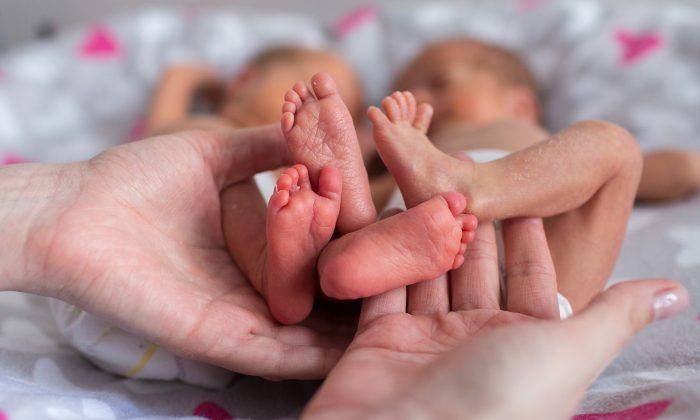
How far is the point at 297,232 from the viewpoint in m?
0.65

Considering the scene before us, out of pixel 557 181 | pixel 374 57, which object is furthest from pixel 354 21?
pixel 557 181

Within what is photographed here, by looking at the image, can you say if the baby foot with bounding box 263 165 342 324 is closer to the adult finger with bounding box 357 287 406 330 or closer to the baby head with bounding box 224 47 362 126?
the adult finger with bounding box 357 287 406 330

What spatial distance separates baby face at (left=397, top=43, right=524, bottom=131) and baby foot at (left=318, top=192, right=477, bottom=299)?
0.76 metres

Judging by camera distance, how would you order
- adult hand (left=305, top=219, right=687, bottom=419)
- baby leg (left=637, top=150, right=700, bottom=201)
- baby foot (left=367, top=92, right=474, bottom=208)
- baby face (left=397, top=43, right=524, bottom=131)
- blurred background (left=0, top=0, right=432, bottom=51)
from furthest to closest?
blurred background (left=0, top=0, right=432, bottom=51), baby face (left=397, top=43, right=524, bottom=131), baby leg (left=637, top=150, right=700, bottom=201), baby foot (left=367, top=92, right=474, bottom=208), adult hand (left=305, top=219, right=687, bottom=419)

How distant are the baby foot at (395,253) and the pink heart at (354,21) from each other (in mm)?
1291

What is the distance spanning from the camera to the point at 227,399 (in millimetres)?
783

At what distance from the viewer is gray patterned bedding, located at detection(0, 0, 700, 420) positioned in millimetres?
789

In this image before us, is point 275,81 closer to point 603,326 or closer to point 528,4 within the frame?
point 528,4

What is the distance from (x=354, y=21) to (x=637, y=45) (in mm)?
750

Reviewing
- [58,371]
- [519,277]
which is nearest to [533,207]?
[519,277]

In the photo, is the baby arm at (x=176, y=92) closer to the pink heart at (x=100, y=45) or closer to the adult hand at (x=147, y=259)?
the pink heart at (x=100, y=45)

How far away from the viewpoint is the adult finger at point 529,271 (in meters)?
0.66

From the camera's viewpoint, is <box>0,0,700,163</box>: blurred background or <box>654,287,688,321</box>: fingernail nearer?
<box>654,287,688,321</box>: fingernail

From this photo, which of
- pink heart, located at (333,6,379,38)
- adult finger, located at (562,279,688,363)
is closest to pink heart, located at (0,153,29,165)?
pink heart, located at (333,6,379,38)
